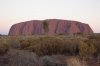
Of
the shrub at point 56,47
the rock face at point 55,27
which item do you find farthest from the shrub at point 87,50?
the rock face at point 55,27

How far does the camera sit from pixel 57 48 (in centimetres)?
1931

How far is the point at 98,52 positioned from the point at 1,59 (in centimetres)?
823

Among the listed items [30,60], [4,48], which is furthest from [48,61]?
[4,48]

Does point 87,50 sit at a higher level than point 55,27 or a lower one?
higher

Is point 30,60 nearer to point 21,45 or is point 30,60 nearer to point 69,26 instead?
point 21,45

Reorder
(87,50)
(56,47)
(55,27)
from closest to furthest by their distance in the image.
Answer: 1. (87,50)
2. (56,47)
3. (55,27)

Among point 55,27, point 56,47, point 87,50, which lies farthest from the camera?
point 55,27

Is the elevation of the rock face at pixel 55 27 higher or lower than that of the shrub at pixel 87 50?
lower

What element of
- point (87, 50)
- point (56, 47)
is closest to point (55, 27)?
point (56, 47)

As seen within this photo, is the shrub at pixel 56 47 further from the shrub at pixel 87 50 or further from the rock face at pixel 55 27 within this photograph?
the rock face at pixel 55 27

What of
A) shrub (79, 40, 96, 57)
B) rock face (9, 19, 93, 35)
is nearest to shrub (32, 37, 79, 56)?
shrub (79, 40, 96, 57)

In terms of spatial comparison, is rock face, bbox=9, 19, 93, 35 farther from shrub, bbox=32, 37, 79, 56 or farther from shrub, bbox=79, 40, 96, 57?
shrub, bbox=79, 40, 96, 57

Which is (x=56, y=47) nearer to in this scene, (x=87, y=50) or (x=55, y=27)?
(x=87, y=50)

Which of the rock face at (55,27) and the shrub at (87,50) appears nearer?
the shrub at (87,50)
